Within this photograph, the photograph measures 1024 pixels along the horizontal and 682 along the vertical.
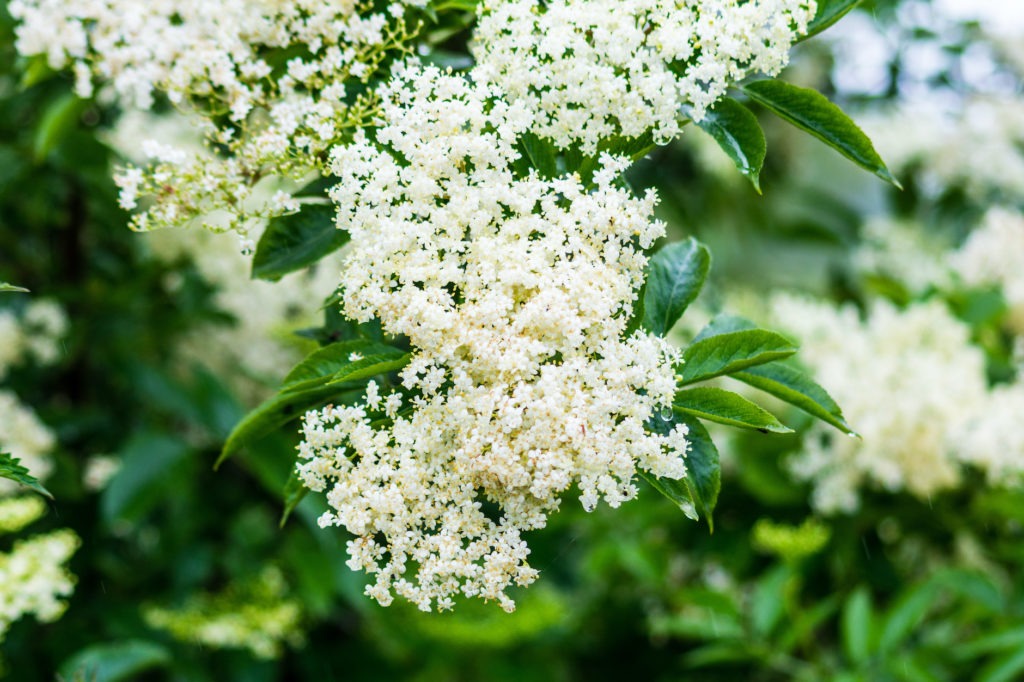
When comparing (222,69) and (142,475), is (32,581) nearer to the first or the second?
(142,475)

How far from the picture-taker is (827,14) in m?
0.81

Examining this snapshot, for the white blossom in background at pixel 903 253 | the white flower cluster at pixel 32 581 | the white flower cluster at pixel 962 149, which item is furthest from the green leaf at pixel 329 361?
the white flower cluster at pixel 962 149

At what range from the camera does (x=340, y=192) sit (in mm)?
708

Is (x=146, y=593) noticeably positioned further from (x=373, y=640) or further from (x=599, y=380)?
(x=599, y=380)

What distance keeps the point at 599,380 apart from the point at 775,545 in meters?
A: 1.26

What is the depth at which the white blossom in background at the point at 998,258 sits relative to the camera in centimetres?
228

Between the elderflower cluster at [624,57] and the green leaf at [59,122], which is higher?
the elderflower cluster at [624,57]

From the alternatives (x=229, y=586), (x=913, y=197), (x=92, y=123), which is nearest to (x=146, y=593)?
(x=229, y=586)

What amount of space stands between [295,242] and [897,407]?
1252 millimetres

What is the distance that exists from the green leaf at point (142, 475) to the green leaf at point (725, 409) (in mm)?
1088

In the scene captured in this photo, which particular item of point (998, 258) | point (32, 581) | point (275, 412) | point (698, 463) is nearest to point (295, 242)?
point (275, 412)

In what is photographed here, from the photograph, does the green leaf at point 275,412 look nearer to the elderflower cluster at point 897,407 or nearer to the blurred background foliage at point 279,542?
the blurred background foliage at point 279,542

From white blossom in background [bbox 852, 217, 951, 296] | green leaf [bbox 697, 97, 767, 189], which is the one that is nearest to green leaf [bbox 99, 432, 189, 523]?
green leaf [bbox 697, 97, 767, 189]

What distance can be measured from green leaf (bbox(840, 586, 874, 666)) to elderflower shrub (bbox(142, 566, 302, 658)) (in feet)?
3.14
